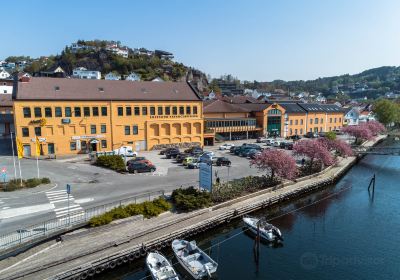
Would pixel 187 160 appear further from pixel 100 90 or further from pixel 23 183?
pixel 100 90

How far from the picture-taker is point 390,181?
49.9 meters

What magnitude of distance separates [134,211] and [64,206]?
288 inches

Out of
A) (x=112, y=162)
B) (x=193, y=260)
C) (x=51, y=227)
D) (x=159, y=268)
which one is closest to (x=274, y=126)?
(x=112, y=162)

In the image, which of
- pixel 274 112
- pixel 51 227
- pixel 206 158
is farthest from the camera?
pixel 274 112

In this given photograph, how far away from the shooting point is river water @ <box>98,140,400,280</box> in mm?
23328

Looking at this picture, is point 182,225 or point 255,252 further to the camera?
point 182,225

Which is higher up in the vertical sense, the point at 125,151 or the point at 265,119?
the point at 265,119

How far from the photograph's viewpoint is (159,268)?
851 inches

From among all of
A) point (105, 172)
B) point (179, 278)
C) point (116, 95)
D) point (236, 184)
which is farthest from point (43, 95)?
point (179, 278)

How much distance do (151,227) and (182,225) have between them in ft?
9.42

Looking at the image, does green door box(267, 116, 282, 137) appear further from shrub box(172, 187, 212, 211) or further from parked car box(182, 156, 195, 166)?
shrub box(172, 187, 212, 211)

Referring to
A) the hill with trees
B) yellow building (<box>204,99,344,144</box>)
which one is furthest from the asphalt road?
the hill with trees

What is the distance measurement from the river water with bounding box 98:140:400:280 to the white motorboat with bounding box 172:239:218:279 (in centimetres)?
86

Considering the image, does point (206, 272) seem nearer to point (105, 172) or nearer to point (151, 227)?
point (151, 227)
